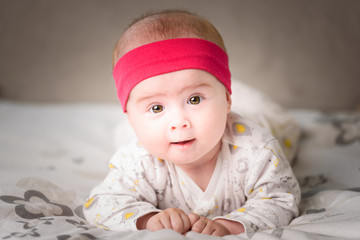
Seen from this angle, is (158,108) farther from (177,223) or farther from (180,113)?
(177,223)

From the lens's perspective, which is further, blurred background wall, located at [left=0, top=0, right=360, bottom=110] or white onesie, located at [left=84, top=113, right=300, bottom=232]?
blurred background wall, located at [left=0, top=0, right=360, bottom=110]

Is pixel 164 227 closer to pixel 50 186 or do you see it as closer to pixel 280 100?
pixel 50 186

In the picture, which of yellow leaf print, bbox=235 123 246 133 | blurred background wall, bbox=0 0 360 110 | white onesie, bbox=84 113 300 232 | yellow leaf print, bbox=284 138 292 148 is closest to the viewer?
white onesie, bbox=84 113 300 232

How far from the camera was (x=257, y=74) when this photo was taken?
7.72ft

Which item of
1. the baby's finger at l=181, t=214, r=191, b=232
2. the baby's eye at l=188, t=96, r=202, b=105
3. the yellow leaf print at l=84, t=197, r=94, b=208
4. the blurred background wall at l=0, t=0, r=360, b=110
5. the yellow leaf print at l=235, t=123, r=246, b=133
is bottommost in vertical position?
the baby's finger at l=181, t=214, r=191, b=232

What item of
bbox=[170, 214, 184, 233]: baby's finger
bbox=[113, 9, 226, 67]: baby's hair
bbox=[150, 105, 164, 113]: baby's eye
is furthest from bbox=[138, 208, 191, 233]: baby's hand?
bbox=[113, 9, 226, 67]: baby's hair

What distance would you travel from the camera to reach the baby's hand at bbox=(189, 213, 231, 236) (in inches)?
31.2

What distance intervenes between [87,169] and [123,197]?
466 mm

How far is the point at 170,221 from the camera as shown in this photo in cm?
81

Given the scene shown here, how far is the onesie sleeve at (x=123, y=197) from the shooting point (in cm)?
85

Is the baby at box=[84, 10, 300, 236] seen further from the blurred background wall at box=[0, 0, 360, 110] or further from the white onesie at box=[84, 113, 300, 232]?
the blurred background wall at box=[0, 0, 360, 110]

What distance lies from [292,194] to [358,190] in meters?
0.23

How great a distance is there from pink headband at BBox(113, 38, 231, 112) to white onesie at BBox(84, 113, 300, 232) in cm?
18

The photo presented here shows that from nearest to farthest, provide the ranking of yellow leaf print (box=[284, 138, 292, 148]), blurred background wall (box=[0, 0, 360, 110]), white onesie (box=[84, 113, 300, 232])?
white onesie (box=[84, 113, 300, 232]) < yellow leaf print (box=[284, 138, 292, 148]) < blurred background wall (box=[0, 0, 360, 110])
